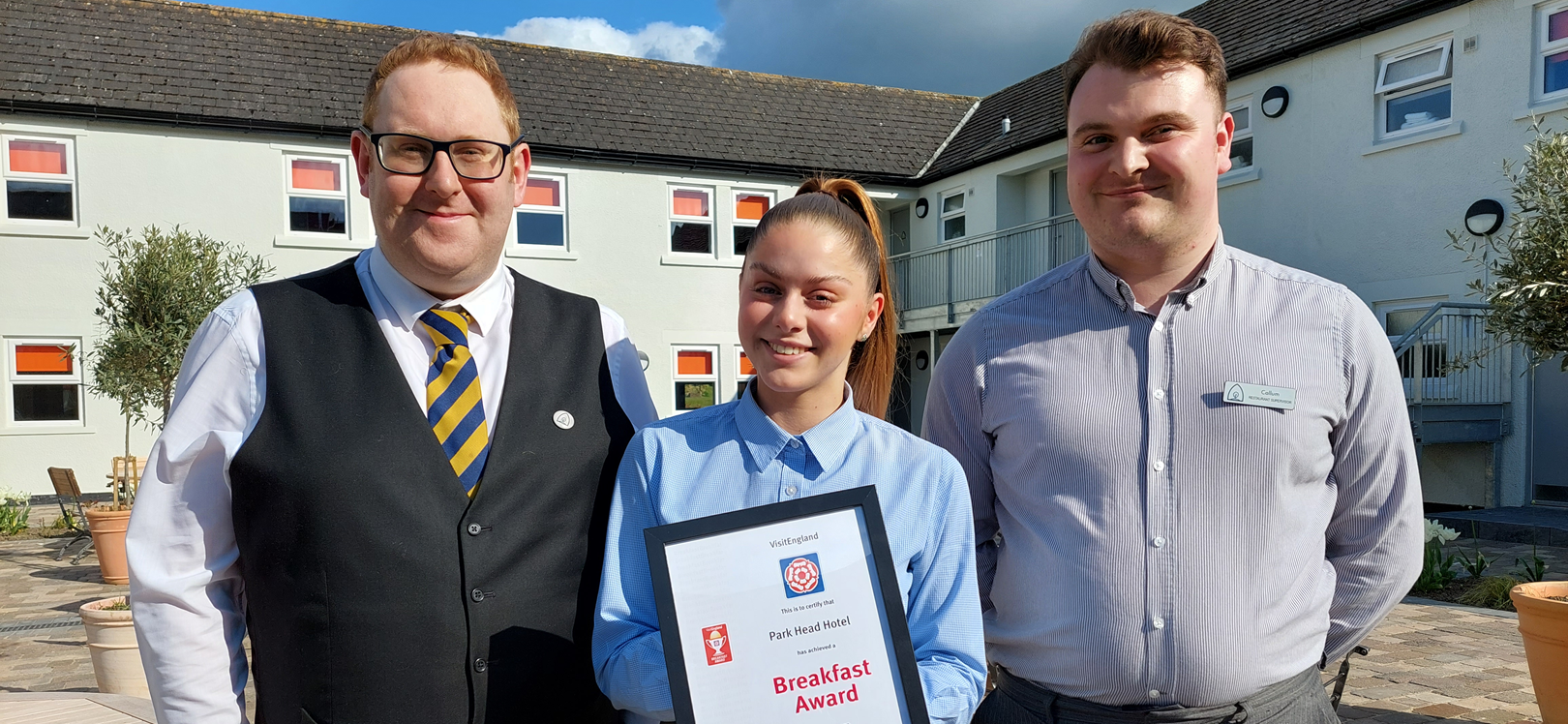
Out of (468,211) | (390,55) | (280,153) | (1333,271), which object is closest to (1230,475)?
(468,211)

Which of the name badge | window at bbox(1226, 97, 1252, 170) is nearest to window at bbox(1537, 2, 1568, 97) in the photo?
window at bbox(1226, 97, 1252, 170)

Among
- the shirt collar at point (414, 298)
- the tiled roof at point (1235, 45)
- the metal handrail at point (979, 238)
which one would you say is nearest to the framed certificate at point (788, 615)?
the shirt collar at point (414, 298)

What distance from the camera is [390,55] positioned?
2117mm

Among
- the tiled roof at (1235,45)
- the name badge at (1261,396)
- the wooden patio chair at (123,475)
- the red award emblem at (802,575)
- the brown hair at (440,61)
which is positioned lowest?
the wooden patio chair at (123,475)

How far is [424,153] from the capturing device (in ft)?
6.78

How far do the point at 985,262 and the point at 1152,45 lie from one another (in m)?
16.5

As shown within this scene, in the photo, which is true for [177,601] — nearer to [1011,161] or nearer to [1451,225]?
[1451,225]

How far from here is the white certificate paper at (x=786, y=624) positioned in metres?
1.66

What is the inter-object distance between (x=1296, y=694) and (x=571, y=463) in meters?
1.58

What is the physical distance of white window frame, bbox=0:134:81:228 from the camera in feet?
49.3

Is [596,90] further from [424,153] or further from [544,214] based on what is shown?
[424,153]

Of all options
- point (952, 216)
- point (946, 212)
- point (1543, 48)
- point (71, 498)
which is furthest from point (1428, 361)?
point (71, 498)

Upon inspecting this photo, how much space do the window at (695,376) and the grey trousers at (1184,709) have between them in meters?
16.8

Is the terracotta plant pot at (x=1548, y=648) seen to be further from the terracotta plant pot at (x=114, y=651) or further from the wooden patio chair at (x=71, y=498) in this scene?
the wooden patio chair at (x=71, y=498)
